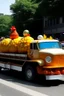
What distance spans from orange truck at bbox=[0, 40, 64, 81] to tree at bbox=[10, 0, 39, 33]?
5921cm

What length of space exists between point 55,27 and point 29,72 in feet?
193

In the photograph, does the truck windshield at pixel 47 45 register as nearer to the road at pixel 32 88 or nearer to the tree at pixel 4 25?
the road at pixel 32 88

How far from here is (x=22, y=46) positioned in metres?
15.8

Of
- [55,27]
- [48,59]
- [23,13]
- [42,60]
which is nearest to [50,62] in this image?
[48,59]

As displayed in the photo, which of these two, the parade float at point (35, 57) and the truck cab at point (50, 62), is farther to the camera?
the parade float at point (35, 57)

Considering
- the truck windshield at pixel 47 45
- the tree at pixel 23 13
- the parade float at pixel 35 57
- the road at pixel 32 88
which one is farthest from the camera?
the tree at pixel 23 13

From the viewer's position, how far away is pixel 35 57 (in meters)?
14.5

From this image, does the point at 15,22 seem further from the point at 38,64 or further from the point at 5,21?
the point at 38,64

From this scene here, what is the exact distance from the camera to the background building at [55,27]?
69.5 metres

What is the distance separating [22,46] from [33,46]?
101 centimetres

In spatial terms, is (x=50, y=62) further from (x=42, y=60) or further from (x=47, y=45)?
(x=47, y=45)

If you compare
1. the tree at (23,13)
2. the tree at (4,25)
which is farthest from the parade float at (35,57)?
the tree at (4,25)

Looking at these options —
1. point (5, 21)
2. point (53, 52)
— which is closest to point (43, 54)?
point (53, 52)

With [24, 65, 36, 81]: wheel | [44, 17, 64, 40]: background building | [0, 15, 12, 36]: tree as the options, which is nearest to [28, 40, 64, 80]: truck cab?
[24, 65, 36, 81]: wheel
